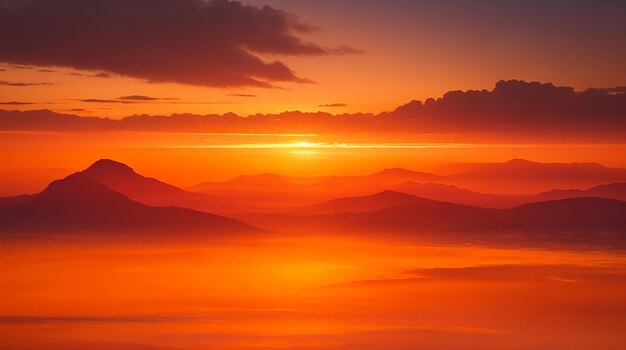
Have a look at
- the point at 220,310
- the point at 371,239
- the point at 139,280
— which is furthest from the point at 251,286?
the point at 371,239

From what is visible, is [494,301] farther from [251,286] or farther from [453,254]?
[453,254]

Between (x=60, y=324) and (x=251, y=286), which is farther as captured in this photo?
(x=251, y=286)

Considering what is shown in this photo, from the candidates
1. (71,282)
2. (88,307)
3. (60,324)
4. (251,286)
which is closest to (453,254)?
(251,286)

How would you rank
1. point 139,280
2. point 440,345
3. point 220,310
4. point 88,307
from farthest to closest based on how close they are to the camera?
point 139,280, point 88,307, point 220,310, point 440,345

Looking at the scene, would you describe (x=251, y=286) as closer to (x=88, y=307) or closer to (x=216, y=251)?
(x=88, y=307)

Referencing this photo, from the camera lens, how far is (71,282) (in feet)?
330

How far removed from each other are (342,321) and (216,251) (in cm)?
9534

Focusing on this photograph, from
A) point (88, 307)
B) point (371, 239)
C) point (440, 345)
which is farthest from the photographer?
point (371, 239)

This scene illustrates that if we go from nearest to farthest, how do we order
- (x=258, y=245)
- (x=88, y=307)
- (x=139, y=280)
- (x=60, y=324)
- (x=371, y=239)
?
(x=60, y=324) < (x=88, y=307) < (x=139, y=280) < (x=258, y=245) < (x=371, y=239)

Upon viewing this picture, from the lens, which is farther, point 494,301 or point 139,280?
point 139,280

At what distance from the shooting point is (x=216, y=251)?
161000 millimetres

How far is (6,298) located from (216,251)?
252 ft

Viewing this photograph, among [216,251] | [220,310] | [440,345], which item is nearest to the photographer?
[440,345]

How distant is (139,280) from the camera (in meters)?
107
